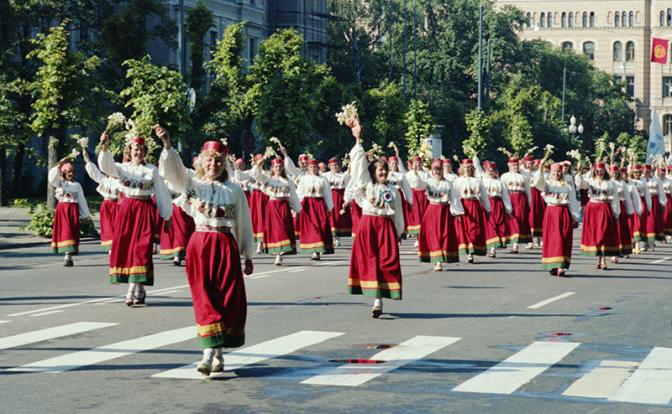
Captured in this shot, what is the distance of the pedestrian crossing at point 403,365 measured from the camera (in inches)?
421

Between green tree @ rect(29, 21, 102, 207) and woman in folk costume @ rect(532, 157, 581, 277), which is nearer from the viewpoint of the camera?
woman in folk costume @ rect(532, 157, 581, 277)

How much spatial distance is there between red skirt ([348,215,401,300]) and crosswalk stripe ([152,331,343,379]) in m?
1.70

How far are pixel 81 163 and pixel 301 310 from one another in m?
40.3

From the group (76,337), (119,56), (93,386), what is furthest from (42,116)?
(93,386)

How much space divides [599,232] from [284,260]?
18.2ft

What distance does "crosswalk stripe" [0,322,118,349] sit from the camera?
13.1m

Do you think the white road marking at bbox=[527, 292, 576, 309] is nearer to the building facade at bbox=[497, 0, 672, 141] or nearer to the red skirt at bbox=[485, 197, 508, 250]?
the red skirt at bbox=[485, 197, 508, 250]

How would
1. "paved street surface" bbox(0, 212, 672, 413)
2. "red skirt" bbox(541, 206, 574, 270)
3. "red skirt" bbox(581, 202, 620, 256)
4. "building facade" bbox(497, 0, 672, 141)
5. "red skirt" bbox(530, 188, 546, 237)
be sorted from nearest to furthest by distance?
"paved street surface" bbox(0, 212, 672, 413) → "red skirt" bbox(541, 206, 574, 270) → "red skirt" bbox(581, 202, 620, 256) → "red skirt" bbox(530, 188, 546, 237) → "building facade" bbox(497, 0, 672, 141)

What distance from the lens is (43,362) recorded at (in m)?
11.8

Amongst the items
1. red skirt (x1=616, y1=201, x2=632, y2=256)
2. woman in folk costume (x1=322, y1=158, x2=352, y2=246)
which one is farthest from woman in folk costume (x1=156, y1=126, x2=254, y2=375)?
woman in folk costume (x1=322, y1=158, x2=352, y2=246)

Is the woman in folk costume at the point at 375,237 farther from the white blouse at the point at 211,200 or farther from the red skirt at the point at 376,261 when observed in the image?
the white blouse at the point at 211,200

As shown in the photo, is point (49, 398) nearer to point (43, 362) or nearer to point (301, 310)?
point (43, 362)

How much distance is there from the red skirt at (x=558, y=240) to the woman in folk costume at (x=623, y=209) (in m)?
3.41

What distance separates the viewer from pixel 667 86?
493ft
